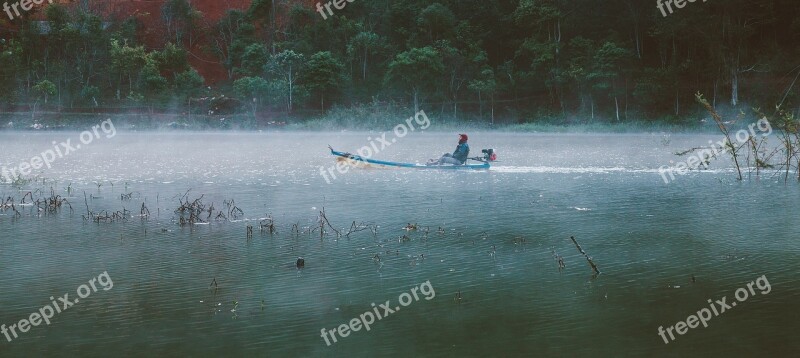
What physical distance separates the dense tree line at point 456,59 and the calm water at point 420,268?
30.4 metres

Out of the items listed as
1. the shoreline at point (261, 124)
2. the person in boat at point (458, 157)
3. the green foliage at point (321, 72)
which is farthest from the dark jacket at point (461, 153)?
the green foliage at point (321, 72)

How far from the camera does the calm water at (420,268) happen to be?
7.25m

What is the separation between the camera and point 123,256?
10.9m

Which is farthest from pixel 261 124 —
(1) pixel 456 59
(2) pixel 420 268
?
(2) pixel 420 268

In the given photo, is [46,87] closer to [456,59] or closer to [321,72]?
[321,72]

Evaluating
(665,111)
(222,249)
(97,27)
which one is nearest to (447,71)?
(665,111)

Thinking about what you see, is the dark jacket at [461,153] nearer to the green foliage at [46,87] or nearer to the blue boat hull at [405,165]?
the blue boat hull at [405,165]

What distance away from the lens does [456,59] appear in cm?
5322

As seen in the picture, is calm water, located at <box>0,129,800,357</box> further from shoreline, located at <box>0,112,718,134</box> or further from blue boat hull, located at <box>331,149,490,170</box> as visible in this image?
shoreline, located at <box>0,112,718,134</box>

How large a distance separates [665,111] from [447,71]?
44.2 ft

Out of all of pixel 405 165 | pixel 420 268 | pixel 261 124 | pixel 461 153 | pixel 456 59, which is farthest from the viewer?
pixel 261 124

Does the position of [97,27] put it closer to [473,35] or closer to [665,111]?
[473,35]

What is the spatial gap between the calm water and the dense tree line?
30380 mm

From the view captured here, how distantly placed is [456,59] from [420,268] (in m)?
44.1
